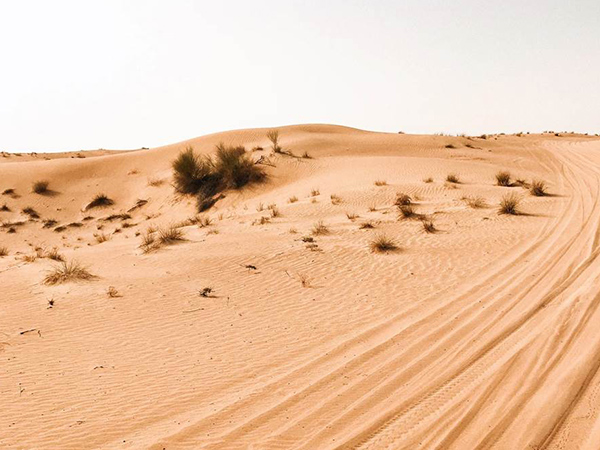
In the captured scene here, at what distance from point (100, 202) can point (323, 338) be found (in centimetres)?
2178

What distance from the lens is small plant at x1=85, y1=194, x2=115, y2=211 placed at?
84.8 ft

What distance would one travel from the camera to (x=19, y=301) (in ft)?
31.2

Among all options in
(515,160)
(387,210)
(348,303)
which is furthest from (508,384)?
(515,160)

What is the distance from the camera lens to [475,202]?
1524cm

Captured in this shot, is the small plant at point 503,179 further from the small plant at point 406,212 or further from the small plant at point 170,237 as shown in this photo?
the small plant at point 170,237

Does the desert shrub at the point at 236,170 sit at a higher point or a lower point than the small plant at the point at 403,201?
higher

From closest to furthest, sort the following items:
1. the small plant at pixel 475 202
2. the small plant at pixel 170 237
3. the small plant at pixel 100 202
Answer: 1. the small plant at pixel 170 237
2. the small plant at pixel 475 202
3. the small plant at pixel 100 202

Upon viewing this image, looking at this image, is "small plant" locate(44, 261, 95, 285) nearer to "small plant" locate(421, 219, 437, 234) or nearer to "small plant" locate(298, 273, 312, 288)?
"small plant" locate(298, 273, 312, 288)

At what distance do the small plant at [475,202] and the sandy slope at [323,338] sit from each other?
24 centimetres

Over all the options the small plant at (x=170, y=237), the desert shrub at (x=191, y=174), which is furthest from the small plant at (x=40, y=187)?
the small plant at (x=170, y=237)

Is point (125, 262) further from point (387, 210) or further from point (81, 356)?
point (387, 210)

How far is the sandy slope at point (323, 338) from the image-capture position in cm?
490

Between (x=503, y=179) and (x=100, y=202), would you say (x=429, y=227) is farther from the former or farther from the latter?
(x=100, y=202)

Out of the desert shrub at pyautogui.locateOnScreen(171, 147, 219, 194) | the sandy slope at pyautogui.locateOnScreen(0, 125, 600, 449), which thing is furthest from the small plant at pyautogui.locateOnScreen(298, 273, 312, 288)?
the desert shrub at pyautogui.locateOnScreen(171, 147, 219, 194)
